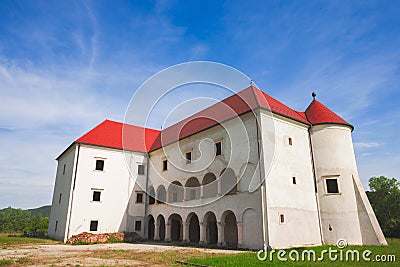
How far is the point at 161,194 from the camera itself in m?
29.2

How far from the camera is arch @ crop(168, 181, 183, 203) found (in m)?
26.3

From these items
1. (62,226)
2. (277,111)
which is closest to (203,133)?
(277,111)

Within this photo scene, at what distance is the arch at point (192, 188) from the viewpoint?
2477 cm

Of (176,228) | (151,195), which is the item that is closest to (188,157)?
(151,195)

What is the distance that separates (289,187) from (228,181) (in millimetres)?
4564

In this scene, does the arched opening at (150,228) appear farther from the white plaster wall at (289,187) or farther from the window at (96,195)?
the white plaster wall at (289,187)

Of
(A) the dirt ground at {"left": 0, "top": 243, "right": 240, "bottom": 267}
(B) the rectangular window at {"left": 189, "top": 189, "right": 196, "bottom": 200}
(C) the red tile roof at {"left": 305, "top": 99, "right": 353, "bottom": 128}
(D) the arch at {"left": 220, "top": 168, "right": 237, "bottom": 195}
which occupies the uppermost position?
(C) the red tile roof at {"left": 305, "top": 99, "right": 353, "bottom": 128}

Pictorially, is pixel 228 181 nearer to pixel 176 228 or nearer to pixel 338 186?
pixel 338 186

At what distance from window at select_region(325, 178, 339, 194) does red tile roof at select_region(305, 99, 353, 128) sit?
4.57 meters

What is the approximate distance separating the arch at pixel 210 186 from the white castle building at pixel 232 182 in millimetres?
84

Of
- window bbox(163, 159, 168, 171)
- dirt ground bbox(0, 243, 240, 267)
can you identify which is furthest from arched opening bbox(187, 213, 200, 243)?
dirt ground bbox(0, 243, 240, 267)

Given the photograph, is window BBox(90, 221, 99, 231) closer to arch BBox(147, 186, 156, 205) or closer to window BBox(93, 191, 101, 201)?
window BBox(93, 191, 101, 201)

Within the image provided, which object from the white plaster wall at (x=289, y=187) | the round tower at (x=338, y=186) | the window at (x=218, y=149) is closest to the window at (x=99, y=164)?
the window at (x=218, y=149)

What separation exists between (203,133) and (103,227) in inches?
535
